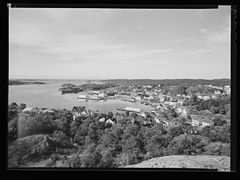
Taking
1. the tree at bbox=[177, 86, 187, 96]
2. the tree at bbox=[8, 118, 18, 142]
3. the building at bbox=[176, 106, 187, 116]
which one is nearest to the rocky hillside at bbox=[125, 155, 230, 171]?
the building at bbox=[176, 106, 187, 116]

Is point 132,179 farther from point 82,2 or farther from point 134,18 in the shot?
point 82,2

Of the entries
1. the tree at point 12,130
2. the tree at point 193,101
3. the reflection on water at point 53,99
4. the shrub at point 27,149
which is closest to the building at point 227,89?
the tree at point 193,101

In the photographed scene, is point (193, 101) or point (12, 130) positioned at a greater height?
point (193, 101)

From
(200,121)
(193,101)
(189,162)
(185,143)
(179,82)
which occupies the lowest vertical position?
(189,162)

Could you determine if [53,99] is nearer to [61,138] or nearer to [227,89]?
[61,138]

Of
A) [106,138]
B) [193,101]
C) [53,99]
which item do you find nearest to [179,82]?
[193,101]
